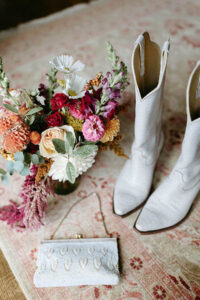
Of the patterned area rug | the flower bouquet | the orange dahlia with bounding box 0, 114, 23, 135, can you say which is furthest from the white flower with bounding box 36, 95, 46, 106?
the patterned area rug

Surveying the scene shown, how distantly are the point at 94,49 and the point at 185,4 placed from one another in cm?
93

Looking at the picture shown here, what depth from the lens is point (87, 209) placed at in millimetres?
1050

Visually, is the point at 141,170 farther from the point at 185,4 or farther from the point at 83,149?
the point at 185,4

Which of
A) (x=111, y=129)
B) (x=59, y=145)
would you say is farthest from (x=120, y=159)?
(x=59, y=145)

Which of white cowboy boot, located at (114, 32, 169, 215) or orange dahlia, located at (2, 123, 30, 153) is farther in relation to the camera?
white cowboy boot, located at (114, 32, 169, 215)

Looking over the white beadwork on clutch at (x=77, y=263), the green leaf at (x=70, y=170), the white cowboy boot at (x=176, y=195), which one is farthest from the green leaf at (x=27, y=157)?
the white cowboy boot at (x=176, y=195)

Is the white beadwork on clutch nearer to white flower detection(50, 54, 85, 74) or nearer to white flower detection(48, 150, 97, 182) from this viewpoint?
white flower detection(48, 150, 97, 182)

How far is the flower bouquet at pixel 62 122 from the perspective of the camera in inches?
28.5

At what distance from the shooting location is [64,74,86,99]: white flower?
2.46 feet

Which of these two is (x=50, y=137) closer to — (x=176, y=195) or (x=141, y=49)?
(x=141, y=49)

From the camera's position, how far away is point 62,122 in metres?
0.77

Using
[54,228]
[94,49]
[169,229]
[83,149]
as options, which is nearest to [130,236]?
[169,229]

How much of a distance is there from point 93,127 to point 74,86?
0.14 metres

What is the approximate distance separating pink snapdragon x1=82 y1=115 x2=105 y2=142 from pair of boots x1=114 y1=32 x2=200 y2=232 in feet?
0.55
